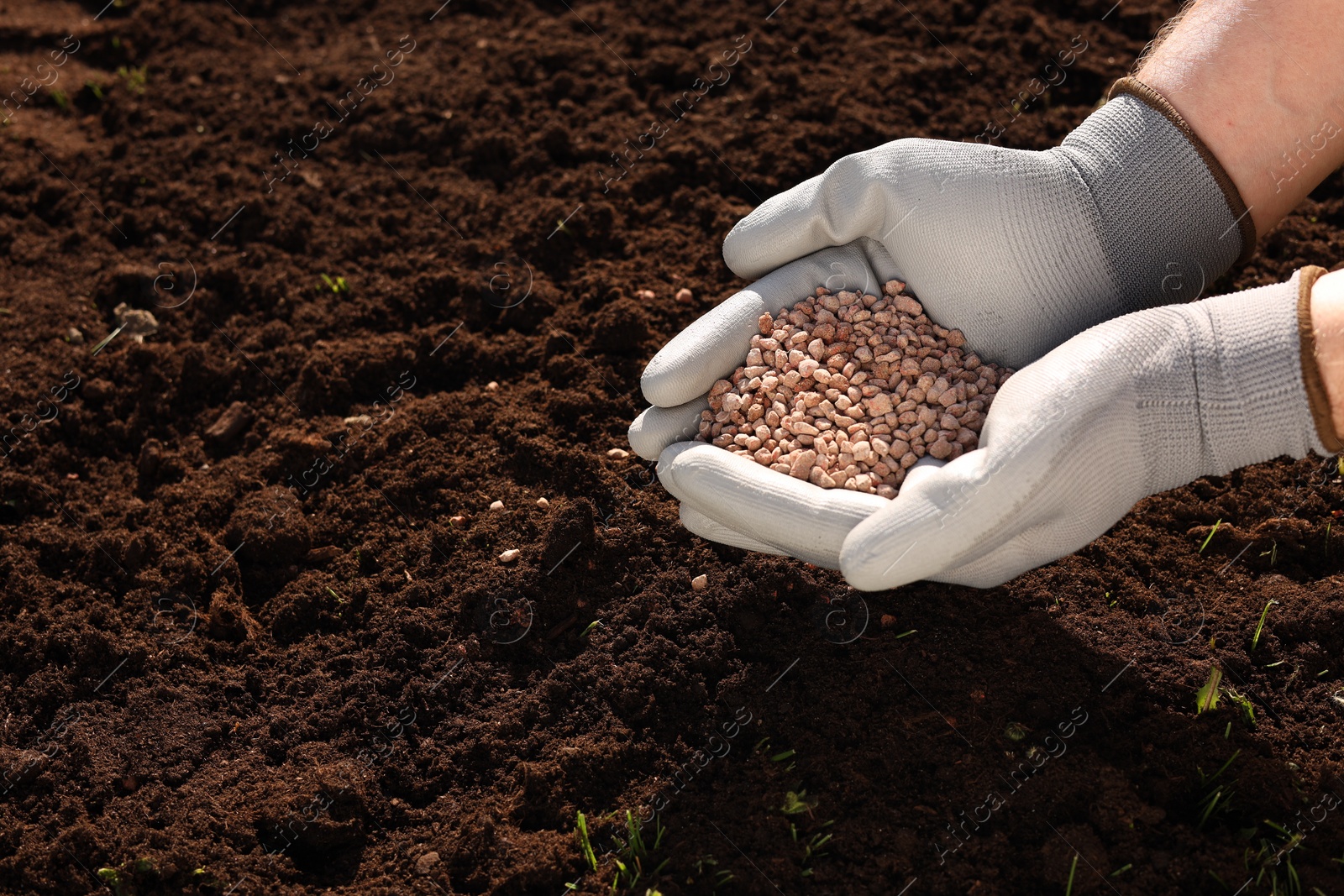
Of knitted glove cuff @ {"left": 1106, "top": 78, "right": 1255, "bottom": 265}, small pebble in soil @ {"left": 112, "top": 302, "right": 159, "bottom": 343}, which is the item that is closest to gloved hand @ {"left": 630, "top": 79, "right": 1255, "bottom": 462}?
knitted glove cuff @ {"left": 1106, "top": 78, "right": 1255, "bottom": 265}

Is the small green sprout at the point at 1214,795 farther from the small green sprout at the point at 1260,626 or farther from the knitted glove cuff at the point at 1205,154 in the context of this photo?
the knitted glove cuff at the point at 1205,154

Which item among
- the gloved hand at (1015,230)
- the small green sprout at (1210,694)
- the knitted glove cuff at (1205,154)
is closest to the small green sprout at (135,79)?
the gloved hand at (1015,230)

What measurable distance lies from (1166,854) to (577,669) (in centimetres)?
130

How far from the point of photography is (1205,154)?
2.46m

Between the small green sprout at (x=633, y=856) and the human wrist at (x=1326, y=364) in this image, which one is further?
the small green sprout at (x=633, y=856)

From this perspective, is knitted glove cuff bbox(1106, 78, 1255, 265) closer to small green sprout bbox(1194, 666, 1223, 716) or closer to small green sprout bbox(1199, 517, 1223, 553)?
small green sprout bbox(1199, 517, 1223, 553)

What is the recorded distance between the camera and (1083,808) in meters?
2.12

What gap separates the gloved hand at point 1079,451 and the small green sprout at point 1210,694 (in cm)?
37

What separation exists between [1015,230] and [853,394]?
56cm

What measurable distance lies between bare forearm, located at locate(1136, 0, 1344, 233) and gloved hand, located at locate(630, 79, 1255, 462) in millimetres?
64

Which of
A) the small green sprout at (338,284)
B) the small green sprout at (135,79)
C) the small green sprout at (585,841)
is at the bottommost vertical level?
the small green sprout at (585,841)

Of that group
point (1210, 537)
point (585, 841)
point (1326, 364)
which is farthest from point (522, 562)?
point (1326, 364)

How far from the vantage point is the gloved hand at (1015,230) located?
2.44 m

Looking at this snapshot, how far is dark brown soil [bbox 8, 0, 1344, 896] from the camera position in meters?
2.17
